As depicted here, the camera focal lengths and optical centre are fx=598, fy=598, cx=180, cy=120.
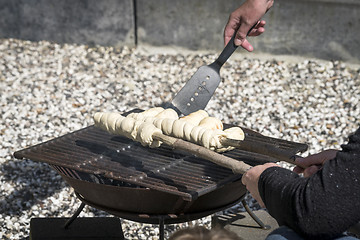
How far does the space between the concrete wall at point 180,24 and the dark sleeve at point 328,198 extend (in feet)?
15.7

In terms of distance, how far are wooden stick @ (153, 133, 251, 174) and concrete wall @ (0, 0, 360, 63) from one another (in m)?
4.17

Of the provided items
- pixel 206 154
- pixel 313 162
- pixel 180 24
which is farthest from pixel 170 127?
pixel 180 24

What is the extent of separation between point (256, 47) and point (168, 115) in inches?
149

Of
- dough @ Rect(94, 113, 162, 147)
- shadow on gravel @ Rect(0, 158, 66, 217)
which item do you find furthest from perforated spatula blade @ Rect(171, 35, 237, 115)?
shadow on gravel @ Rect(0, 158, 66, 217)

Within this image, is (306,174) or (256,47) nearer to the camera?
(306,174)

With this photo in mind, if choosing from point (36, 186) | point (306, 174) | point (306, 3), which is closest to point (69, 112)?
point (36, 186)

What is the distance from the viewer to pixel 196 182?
9.14ft

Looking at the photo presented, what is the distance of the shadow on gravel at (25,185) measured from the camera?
4348 millimetres

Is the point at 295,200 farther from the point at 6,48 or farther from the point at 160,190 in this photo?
the point at 6,48

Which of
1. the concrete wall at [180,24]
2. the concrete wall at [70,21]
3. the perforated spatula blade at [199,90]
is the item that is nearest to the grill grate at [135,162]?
the perforated spatula blade at [199,90]

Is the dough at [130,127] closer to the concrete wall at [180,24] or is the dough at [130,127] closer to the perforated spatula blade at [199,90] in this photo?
the perforated spatula blade at [199,90]

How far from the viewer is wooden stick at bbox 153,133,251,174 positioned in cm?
254

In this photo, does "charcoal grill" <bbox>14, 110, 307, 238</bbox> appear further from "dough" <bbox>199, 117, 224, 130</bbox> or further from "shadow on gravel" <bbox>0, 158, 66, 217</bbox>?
"shadow on gravel" <bbox>0, 158, 66, 217</bbox>

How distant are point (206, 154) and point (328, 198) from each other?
772mm
